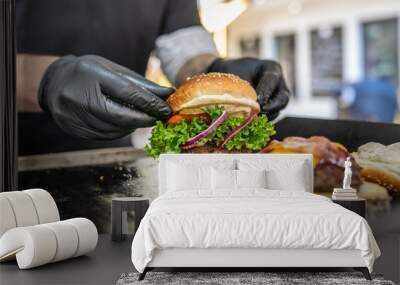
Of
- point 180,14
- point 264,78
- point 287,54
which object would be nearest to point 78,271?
point 264,78

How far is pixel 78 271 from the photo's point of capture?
491cm

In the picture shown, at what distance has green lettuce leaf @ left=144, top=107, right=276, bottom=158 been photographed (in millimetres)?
6422

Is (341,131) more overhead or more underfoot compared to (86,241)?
more overhead

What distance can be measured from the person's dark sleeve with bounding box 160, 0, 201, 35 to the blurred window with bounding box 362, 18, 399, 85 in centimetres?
165

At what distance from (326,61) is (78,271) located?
327 cm

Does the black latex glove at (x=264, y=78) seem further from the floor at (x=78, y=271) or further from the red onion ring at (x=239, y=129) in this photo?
the floor at (x=78, y=271)

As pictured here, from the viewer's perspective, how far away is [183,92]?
6.45 metres

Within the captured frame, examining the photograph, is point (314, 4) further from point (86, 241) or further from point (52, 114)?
point (86, 241)

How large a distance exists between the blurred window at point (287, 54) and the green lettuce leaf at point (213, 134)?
0.56 meters

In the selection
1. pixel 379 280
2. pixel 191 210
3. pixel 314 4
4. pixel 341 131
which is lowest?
pixel 379 280

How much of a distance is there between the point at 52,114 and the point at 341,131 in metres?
2.82

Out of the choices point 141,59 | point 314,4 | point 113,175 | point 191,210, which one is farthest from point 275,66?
point 191,210

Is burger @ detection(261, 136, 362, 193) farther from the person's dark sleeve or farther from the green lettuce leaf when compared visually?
the person's dark sleeve

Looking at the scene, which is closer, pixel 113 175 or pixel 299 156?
pixel 299 156
